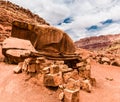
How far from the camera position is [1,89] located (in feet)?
32.3

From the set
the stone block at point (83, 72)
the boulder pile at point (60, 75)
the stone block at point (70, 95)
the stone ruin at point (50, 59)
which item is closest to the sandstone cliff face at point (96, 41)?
the stone ruin at point (50, 59)

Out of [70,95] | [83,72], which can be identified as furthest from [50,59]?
[70,95]

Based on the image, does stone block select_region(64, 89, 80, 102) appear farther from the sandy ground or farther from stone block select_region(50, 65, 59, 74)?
stone block select_region(50, 65, 59, 74)

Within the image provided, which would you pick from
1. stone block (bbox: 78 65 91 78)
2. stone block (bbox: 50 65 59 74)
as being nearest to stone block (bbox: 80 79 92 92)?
stone block (bbox: 78 65 91 78)

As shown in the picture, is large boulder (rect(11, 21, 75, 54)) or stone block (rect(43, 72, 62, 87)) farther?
large boulder (rect(11, 21, 75, 54))

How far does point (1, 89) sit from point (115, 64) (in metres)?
15.8

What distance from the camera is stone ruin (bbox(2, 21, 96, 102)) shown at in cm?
938

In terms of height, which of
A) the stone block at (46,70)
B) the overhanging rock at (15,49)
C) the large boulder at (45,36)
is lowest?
the stone block at (46,70)

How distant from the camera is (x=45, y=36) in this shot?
16.0 meters

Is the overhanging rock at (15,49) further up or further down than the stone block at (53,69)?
further up

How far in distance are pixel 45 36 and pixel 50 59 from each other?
14.4 feet

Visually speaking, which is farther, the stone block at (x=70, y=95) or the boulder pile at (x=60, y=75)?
the boulder pile at (x=60, y=75)

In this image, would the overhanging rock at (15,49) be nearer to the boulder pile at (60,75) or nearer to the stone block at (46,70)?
the boulder pile at (60,75)

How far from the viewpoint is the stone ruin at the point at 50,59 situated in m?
9.38
